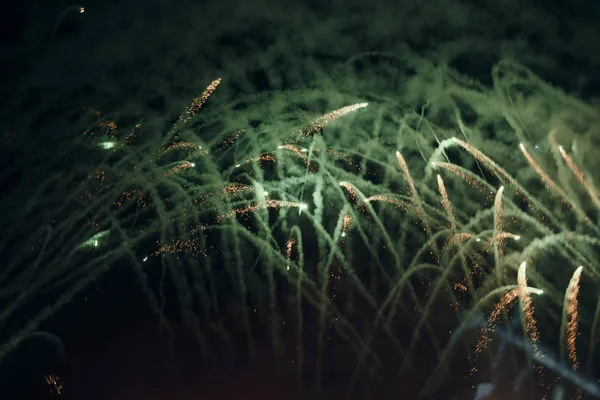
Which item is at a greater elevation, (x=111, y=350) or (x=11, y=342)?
(x=11, y=342)

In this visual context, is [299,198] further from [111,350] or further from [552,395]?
[552,395]

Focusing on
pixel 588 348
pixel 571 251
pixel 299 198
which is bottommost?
pixel 588 348

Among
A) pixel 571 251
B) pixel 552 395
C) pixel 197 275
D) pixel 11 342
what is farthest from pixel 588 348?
pixel 11 342

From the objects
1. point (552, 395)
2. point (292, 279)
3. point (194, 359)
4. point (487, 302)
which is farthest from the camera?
point (292, 279)

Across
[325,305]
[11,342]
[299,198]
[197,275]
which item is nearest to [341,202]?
[299,198]

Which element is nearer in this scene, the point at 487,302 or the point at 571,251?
the point at 571,251

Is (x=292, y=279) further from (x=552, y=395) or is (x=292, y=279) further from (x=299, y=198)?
(x=552, y=395)

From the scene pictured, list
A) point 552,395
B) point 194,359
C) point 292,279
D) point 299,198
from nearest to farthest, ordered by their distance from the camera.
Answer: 1. point 552,395
2. point 194,359
3. point 299,198
4. point 292,279

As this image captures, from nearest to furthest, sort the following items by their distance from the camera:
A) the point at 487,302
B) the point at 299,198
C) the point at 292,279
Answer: the point at 299,198 → the point at 487,302 → the point at 292,279

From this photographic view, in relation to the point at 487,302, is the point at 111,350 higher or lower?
higher
